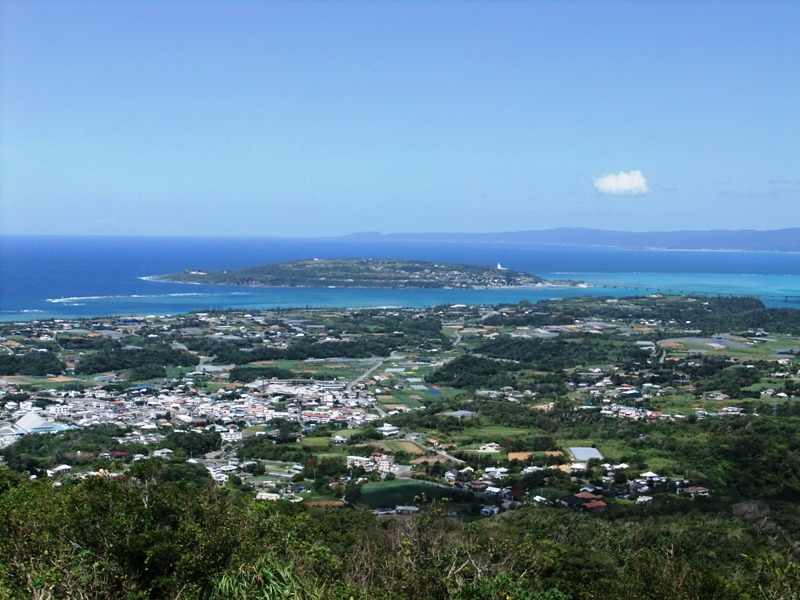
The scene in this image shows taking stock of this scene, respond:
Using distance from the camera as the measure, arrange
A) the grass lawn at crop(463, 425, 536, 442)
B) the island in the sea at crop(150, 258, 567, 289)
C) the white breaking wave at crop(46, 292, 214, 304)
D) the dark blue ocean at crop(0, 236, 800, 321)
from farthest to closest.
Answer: the island in the sea at crop(150, 258, 567, 289), the white breaking wave at crop(46, 292, 214, 304), the dark blue ocean at crop(0, 236, 800, 321), the grass lawn at crop(463, 425, 536, 442)

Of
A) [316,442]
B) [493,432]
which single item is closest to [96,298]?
[316,442]

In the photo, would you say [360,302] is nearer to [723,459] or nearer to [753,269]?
[723,459]

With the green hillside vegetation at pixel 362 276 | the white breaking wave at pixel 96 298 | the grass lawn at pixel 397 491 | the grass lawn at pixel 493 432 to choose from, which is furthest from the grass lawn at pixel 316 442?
the green hillside vegetation at pixel 362 276

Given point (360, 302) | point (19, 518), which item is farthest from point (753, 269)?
point (19, 518)

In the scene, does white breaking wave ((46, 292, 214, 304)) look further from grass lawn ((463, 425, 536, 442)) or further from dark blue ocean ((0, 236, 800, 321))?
grass lawn ((463, 425, 536, 442))

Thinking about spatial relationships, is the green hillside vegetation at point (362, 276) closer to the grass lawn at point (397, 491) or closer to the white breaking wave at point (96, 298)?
the white breaking wave at point (96, 298)

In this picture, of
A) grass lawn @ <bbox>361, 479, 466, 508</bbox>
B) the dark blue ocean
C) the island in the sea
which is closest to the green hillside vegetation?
the island in the sea
